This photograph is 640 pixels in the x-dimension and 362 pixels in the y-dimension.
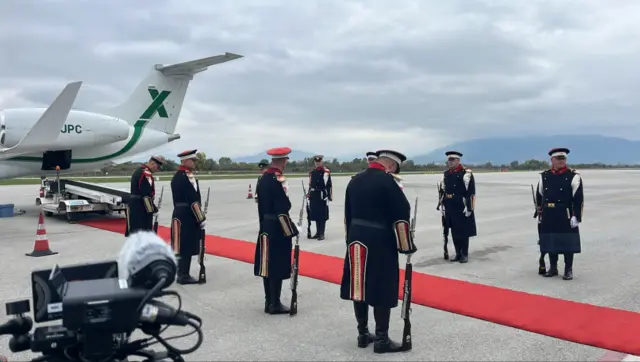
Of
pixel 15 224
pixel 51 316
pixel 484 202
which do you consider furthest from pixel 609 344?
pixel 484 202

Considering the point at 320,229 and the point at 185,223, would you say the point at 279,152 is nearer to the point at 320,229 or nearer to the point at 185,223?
the point at 185,223

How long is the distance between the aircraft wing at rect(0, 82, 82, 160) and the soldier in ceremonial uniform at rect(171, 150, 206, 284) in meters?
6.61

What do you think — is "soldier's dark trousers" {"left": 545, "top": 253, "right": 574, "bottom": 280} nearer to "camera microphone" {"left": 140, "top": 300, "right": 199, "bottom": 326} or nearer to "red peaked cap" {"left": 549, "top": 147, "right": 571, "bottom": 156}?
"red peaked cap" {"left": 549, "top": 147, "right": 571, "bottom": 156}

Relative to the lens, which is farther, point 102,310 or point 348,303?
point 348,303

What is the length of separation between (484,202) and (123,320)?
19662mm

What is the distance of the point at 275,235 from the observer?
5789mm

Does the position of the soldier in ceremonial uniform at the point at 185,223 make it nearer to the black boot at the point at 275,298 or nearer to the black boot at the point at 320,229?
the black boot at the point at 275,298

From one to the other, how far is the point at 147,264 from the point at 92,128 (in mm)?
13976

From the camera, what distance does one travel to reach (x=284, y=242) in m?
5.82

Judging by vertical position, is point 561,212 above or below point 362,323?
above

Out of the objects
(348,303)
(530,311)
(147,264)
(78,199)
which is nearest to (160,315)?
(147,264)

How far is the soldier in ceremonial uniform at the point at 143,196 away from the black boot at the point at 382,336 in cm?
499

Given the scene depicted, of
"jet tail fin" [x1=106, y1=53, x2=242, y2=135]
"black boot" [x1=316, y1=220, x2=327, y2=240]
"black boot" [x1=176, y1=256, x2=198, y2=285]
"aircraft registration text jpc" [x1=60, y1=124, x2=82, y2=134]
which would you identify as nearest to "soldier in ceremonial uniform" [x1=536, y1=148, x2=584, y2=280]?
"black boot" [x1=316, y1=220, x2=327, y2=240]

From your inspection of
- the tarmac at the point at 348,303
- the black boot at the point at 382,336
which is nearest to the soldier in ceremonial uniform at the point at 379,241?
the black boot at the point at 382,336
